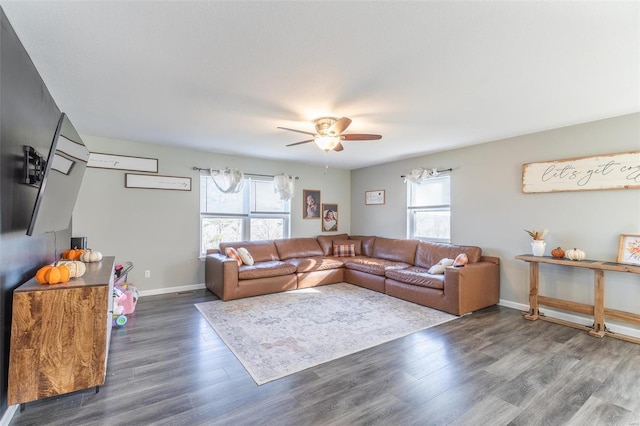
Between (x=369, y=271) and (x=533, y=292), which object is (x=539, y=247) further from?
(x=369, y=271)

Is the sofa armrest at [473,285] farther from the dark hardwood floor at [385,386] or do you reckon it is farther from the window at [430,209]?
Result: the window at [430,209]

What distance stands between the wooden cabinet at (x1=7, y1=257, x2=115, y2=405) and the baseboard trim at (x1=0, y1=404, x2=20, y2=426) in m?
0.08

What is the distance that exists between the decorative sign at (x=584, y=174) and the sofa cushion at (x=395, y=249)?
1994 mm

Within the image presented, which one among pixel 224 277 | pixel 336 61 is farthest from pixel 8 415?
pixel 336 61

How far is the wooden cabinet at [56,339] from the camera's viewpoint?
183 cm

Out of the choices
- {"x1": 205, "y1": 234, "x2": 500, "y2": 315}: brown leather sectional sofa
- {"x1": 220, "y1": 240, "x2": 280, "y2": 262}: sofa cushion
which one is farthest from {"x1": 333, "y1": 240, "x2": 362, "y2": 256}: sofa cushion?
{"x1": 220, "y1": 240, "x2": 280, "y2": 262}: sofa cushion

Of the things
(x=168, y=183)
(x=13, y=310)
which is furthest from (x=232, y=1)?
(x=168, y=183)

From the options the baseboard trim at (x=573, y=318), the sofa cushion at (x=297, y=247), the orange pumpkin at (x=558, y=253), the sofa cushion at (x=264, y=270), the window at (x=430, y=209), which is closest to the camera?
the baseboard trim at (x=573, y=318)

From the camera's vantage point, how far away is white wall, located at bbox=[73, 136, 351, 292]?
431 centimetres

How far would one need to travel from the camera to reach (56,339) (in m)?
1.93

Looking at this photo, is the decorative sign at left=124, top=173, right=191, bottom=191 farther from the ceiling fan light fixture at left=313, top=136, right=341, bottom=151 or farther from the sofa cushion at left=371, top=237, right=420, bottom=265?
the sofa cushion at left=371, top=237, right=420, bottom=265

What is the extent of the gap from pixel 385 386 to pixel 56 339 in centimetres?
231

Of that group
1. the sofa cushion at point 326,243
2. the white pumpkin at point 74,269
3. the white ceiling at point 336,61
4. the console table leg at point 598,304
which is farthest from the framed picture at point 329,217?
the white pumpkin at point 74,269

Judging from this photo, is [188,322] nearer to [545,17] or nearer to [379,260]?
[379,260]
